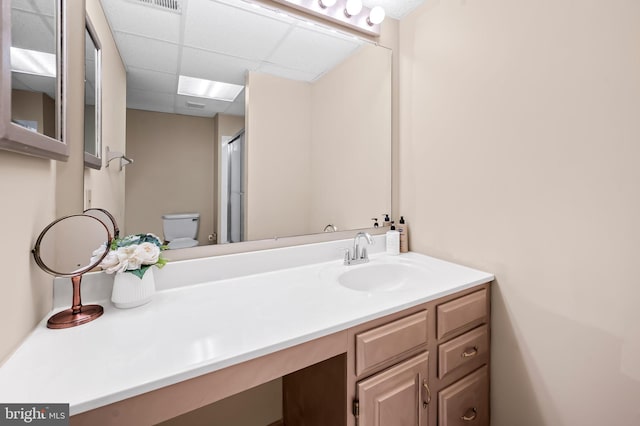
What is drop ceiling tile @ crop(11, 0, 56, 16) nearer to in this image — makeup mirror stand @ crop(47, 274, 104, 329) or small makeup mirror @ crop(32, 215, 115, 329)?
small makeup mirror @ crop(32, 215, 115, 329)

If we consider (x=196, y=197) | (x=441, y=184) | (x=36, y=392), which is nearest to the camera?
(x=36, y=392)

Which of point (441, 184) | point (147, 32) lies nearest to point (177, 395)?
point (147, 32)

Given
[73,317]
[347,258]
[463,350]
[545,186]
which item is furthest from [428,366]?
[73,317]

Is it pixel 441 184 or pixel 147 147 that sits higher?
pixel 147 147

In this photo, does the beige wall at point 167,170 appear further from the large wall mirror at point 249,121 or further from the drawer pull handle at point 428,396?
the drawer pull handle at point 428,396

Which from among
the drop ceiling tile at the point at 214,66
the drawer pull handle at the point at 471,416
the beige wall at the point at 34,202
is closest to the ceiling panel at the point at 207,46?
the drop ceiling tile at the point at 214,66

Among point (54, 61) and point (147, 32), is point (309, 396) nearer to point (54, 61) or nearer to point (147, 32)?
point (54, 61)

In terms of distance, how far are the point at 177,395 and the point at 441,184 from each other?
138 cm

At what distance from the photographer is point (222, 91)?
1219 millimetres

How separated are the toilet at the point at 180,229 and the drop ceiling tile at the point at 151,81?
0.50 metres

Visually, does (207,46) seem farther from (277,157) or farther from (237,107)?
(277,157)

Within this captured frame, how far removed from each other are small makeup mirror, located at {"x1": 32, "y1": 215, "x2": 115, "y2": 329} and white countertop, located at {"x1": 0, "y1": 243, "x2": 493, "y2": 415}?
4 centimetres

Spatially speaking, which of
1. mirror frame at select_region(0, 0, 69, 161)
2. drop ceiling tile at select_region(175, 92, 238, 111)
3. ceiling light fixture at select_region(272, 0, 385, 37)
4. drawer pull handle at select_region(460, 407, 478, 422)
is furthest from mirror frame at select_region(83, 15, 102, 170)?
drawer pull handle at select_region(460, 407, 478, 422)

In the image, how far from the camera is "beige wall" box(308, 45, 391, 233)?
1516 millimetres
